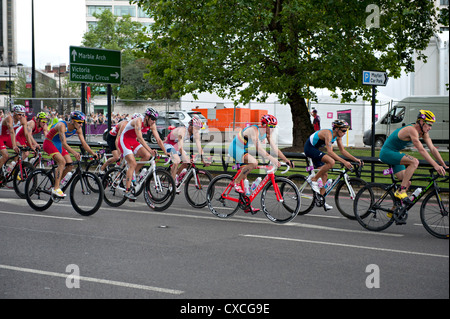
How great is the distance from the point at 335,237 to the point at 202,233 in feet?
6.26

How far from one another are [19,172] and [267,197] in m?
5.73

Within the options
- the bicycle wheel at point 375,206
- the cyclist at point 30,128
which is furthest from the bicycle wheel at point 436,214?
the cyclist at point 30,128

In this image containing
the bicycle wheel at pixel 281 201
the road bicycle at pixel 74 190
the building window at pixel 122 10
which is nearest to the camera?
the bicycle wheel at pixel 281 201

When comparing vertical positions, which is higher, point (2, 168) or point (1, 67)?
point (1, 67)

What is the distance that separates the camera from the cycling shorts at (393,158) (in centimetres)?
918

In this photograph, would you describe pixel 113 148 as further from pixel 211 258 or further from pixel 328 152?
pixel 211 258

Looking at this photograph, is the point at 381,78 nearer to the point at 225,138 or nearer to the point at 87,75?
the point at 87,75

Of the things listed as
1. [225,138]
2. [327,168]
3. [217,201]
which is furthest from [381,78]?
[225,138]

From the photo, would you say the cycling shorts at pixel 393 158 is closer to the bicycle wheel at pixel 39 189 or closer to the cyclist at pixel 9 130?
the bicycle wheel at pixel 39 189

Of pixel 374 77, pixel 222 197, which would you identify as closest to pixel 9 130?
pixel 222 197

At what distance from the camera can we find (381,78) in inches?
569

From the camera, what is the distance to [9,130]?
13.6m

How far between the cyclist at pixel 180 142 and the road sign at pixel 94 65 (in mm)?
7340

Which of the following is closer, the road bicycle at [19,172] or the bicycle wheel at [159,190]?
the bicycle wheel at [159,190]
